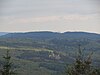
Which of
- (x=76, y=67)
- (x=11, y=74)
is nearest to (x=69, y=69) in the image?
(x=76, y=67)

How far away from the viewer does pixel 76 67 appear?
23922 mm

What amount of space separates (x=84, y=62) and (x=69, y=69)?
1649mm

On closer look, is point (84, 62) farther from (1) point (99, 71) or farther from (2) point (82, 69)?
(1) point (99, 71)

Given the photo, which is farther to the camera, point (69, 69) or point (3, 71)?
point (69, 69)

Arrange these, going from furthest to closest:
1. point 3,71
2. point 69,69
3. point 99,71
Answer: point 99,71 → point 69,69 → point 3,71

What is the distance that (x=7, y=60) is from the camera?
79.8 feet

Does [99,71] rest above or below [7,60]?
below

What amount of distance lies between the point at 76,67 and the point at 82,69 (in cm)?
77

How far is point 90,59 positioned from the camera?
24.4 metres

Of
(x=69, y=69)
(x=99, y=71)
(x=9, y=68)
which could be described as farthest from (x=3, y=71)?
(x=99, y=71)

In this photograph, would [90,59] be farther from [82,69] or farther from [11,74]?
[11,74]

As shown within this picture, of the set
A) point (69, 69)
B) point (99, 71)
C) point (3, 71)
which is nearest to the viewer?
point (3, 71)

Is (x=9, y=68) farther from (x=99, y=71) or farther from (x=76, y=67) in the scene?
(x=99, y=71)

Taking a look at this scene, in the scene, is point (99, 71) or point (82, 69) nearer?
point (82, 69)
